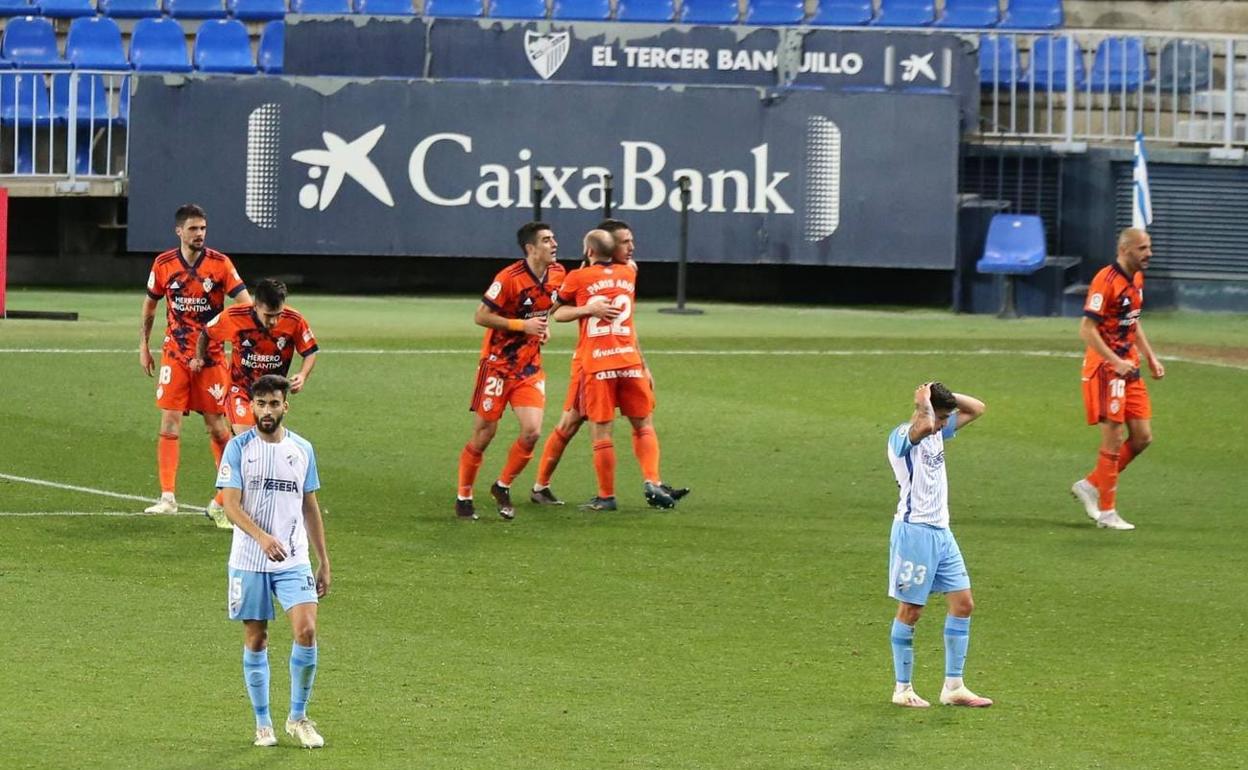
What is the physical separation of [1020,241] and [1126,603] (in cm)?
1391

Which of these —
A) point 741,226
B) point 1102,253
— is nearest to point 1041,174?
point 1102,253

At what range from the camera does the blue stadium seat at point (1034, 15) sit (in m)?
28.7

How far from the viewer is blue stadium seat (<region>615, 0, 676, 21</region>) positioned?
28359 millimetres

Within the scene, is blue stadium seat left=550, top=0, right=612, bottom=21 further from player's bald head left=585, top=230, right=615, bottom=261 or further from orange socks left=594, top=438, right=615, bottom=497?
orange socks left=594, top=438, right=615, bottom=497

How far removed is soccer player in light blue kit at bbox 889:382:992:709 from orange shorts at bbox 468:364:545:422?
4.69 meters

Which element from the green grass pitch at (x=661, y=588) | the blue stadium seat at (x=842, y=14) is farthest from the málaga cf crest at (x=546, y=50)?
the green grass pitch at (x=661, y=588)

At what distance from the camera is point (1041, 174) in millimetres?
26188

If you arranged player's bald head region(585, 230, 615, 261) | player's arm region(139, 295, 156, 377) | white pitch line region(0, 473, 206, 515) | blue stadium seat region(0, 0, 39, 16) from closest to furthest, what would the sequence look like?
player's arm region(139, 295, 156, 377) < player's bald head region(585, 230, 615, 261) < white pitch line region(0, 473, 206, 515) < blue stadium seat region(0, 0, 39, 16)

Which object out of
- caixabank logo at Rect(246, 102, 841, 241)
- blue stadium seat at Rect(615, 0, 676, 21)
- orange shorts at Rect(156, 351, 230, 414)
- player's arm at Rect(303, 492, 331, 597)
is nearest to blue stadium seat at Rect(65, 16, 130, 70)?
caixabank logo at Rect(246, 102, 841, 241)

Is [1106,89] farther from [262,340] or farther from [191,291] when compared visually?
[262,340]

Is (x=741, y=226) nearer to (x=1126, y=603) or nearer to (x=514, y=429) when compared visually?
(x=514, y=429)

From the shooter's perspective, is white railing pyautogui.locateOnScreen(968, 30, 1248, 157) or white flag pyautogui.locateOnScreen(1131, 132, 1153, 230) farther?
white railing pyautogui.locateOnScreen(968, 30, 1248, 157)

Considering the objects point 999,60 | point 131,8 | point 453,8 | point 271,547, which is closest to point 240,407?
point 271,547

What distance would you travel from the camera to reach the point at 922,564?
9.22 meters
